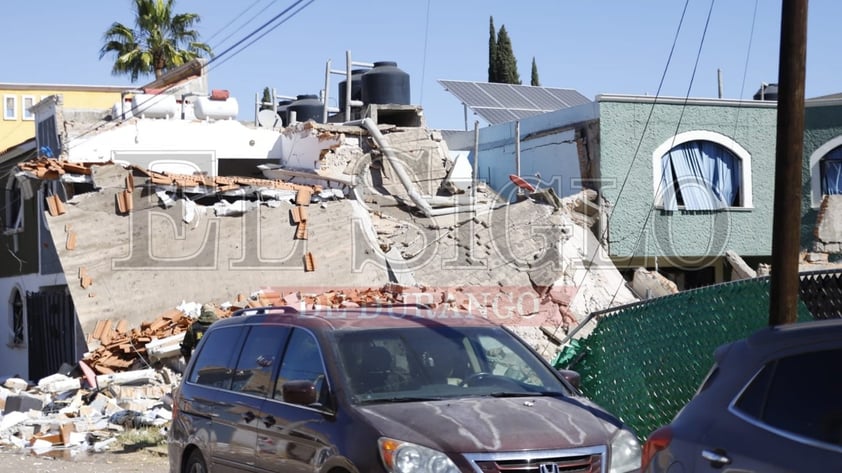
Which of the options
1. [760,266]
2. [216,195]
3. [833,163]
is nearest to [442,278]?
[216,195]

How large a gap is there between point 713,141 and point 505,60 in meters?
30.9

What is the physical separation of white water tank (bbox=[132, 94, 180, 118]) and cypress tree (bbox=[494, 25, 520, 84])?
30.6m

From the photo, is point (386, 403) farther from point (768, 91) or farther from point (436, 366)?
point (768, 91)

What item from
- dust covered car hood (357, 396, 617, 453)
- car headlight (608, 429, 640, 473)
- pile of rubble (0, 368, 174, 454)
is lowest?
pile of rubble (0, 368, 174, 454)

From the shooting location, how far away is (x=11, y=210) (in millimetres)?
25109

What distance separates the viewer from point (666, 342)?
850cm

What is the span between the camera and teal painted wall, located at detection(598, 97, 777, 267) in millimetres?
23234

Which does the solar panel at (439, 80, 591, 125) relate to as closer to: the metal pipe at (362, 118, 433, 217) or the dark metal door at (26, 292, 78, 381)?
the metal pipe at (362, 118, 433, 217)

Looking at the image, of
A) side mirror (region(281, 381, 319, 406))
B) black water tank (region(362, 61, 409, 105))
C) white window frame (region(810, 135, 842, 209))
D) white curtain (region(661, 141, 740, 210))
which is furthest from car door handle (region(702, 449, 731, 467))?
black water tank (region(362, 61, 409, 105))

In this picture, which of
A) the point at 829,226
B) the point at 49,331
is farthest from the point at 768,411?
the point at 829,226

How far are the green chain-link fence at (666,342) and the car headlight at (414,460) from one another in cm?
319

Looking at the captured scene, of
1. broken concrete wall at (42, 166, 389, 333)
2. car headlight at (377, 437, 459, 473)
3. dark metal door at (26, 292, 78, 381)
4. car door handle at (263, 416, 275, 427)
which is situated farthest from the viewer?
dark metal door at (26, 292, 78, 381)

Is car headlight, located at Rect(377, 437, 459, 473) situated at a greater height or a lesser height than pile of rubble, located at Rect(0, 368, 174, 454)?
greater

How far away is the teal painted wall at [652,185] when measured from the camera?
2323 centimetres
